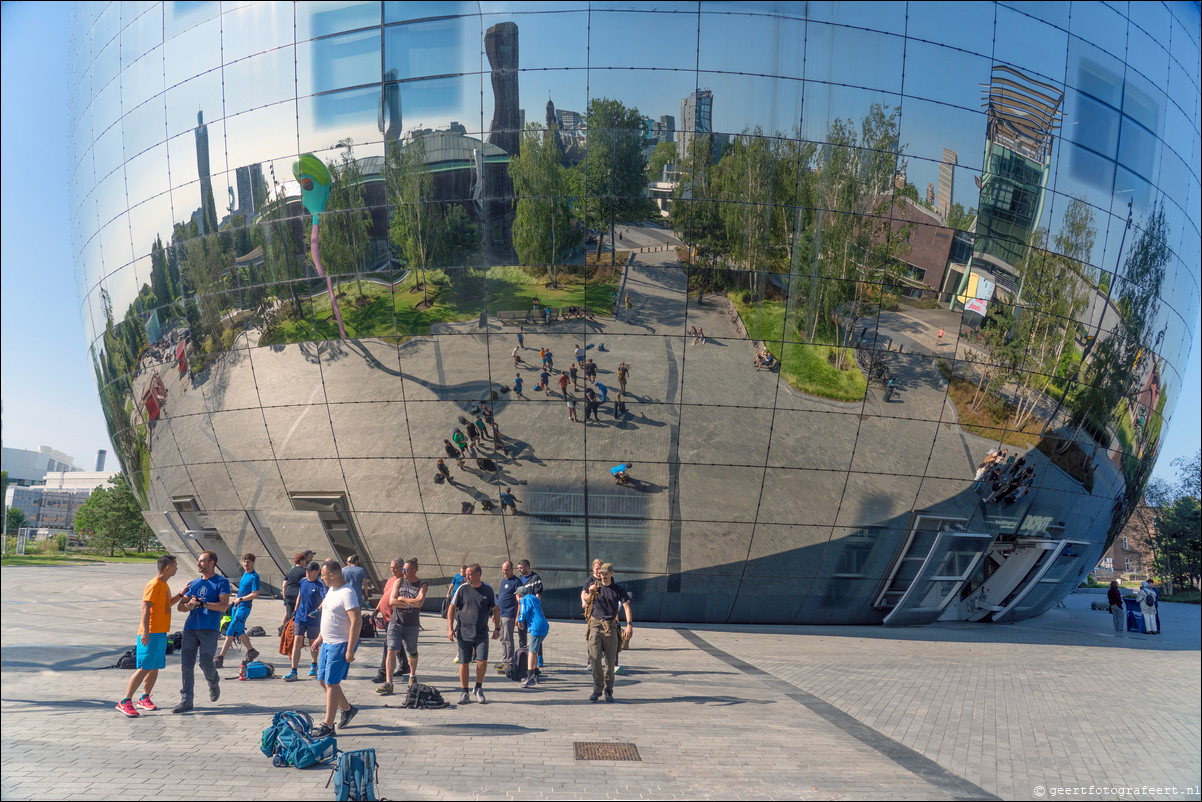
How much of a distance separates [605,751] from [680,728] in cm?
119

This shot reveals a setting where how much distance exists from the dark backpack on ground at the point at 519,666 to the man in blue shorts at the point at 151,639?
4082mm

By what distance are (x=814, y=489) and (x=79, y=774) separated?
1187 centimetres

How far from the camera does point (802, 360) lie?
45.4 feet

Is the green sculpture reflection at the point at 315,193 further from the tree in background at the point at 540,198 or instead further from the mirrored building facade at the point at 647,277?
the tree in background at the point at 540,198

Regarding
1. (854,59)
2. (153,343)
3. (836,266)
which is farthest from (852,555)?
(153,343)

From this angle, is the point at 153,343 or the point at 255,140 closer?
the point at 255,140

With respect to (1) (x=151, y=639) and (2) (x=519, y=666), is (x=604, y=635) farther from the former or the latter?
(1) (x=151, y=639)

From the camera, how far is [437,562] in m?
14.9

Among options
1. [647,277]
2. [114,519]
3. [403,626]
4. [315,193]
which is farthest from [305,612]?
[114,519]

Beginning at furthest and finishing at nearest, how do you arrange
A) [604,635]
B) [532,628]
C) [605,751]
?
[532,628] → [604,635] → [605,751]

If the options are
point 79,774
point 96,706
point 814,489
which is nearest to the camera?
point 79,774

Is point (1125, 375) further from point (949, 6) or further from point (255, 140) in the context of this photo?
point (255, 140)

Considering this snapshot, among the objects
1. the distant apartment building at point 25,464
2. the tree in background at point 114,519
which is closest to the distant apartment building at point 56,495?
the distant apartment building at point 25,464

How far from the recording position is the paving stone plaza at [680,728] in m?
5.65
